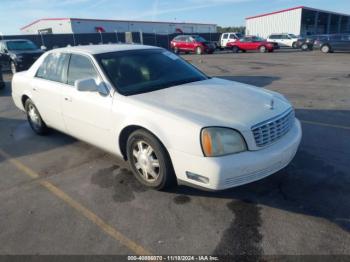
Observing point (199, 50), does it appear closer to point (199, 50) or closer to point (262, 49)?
point (199, 50)

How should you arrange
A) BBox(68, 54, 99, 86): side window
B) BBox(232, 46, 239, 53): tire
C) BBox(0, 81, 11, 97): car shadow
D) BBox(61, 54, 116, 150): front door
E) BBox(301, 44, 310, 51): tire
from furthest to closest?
BBox(232, 46, 239, 53): tire, BBox(301, 44, 310, 51): tire, BBox(0, 81, 11, 97): car shadow, BBox(68, 54, 99, 86): side window, BBox(61, 54, 116, 150): front door

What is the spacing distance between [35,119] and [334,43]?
81.1ft

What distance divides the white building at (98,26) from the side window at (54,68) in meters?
43.6

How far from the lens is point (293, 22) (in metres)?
45.0

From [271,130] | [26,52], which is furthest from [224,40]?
[271,130]

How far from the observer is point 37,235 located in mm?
2822

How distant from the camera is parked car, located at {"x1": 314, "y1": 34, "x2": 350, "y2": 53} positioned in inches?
904

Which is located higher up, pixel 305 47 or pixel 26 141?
pixel 26 141

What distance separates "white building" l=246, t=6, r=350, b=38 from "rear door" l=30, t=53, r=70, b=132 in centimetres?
4675

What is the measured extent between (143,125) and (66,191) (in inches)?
52.3

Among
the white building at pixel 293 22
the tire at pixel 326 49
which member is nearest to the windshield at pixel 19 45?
the tire at pixel 326 49

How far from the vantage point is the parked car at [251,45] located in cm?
2746

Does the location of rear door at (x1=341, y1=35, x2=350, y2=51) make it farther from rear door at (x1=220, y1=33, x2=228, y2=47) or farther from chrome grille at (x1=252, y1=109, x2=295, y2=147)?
chrome grille at (x1=252, y1=109, x2=295, y2=147)

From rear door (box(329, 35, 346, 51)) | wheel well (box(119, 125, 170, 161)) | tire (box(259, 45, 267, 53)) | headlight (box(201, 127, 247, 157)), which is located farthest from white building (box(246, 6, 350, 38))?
headlight (box(201, 127, 247, 157))
